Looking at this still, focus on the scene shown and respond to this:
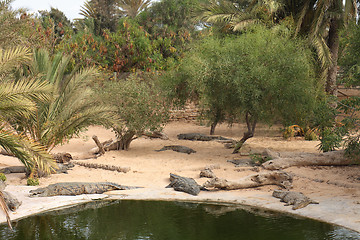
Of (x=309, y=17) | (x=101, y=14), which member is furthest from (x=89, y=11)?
(x=309, y=17)

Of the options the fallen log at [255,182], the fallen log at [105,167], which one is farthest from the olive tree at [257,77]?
the fallen log at [105,167]

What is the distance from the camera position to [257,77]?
37.4 feet

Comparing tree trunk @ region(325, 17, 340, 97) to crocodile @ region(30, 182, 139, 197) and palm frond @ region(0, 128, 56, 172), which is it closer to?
crocodile @ region(30, 182, 139, 197)

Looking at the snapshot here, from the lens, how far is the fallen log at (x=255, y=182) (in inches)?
339

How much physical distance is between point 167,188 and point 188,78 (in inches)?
221

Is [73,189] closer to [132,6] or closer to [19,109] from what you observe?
[19,109]

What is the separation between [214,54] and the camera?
40.7 feet

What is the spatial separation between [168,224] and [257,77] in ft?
19.6

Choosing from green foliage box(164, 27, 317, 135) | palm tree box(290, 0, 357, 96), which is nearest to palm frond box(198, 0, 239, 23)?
palm tree box(290, 0, 357, 96)

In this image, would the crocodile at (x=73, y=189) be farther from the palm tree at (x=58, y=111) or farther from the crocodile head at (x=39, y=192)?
the palm tree at (x=58, y=111)

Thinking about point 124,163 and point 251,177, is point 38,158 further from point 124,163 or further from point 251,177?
point 124,163

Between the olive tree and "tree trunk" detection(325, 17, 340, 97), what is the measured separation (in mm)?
3944

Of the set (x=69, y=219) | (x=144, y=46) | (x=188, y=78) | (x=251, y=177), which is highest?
(x=144, y=46)

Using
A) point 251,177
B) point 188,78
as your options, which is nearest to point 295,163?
point 251,177
